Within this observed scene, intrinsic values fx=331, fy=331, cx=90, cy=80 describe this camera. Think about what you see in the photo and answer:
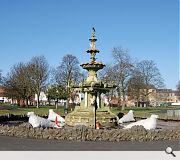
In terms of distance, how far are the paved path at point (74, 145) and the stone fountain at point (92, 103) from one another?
7.59 metres

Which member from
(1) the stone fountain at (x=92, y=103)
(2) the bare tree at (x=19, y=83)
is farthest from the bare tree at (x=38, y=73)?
(1) the stone fountain at (x=92, y=103)

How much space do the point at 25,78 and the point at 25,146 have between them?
68.1 m

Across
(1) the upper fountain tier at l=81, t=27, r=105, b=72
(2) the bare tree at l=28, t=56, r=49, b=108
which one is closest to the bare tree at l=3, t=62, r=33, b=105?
(2) the bare tree at l=28, t=56, r=49, b=108

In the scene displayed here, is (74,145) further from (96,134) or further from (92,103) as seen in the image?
(92,103)

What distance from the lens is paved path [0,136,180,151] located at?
1386cm

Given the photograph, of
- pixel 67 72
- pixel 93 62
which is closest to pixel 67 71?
pixel 67 72

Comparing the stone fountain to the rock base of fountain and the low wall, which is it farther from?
the low wall

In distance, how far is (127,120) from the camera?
29312 millimetres

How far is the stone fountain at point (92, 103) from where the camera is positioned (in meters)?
23.9

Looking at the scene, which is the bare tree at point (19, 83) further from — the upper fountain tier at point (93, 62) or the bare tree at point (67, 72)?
the upper fountain tier at point (93, 62)

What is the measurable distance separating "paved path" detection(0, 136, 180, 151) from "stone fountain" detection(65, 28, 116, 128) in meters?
7.59
